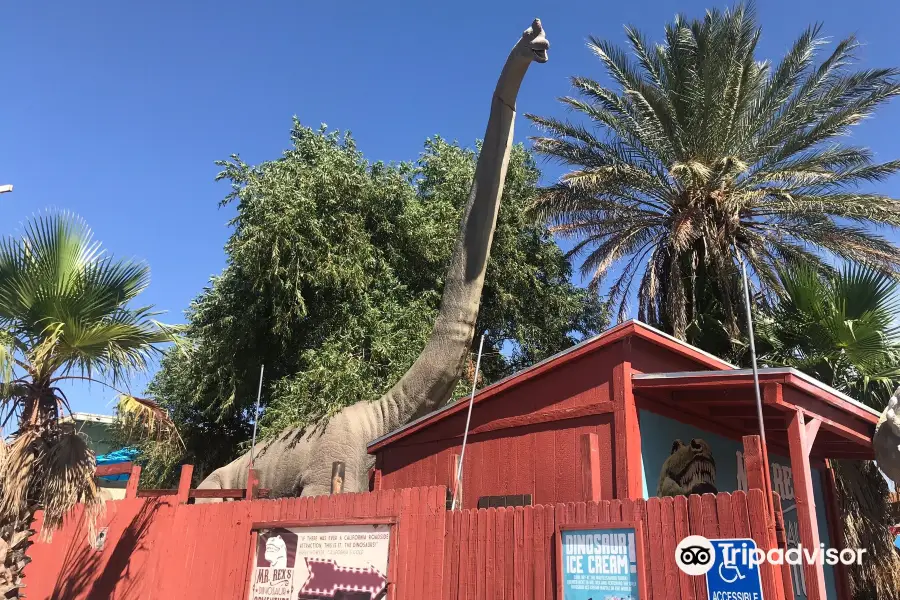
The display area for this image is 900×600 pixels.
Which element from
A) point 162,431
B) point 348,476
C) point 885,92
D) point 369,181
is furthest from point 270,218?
point 885,92

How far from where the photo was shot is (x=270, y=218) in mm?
15422

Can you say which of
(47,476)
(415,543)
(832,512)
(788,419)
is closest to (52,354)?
(47,476)

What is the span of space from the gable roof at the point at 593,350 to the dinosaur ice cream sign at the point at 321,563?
103 inches

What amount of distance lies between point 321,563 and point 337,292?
10397mm

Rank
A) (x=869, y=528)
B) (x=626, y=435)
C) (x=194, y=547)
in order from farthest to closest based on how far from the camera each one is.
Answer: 1. (x=869, y=528)
2. (x=194, y=547)
3. (x=626, y=435)

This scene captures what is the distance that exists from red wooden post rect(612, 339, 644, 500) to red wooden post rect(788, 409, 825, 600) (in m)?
1.50

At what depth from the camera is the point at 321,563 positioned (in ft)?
21.8

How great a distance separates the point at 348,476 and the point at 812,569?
307 inches

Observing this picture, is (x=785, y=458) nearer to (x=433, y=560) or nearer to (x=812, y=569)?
(x=812, y=569)

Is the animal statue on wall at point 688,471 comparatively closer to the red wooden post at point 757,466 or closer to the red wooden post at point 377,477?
the red wooden post at point 757,466

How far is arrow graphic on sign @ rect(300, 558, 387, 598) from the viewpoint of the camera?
6.23m

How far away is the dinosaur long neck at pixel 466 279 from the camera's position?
1155 centimetres

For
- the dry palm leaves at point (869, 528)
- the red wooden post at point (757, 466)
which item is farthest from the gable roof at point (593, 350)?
the dry palm leaves at point (869, 528)

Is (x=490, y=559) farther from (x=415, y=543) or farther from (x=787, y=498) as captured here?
(x=787, y=498)
